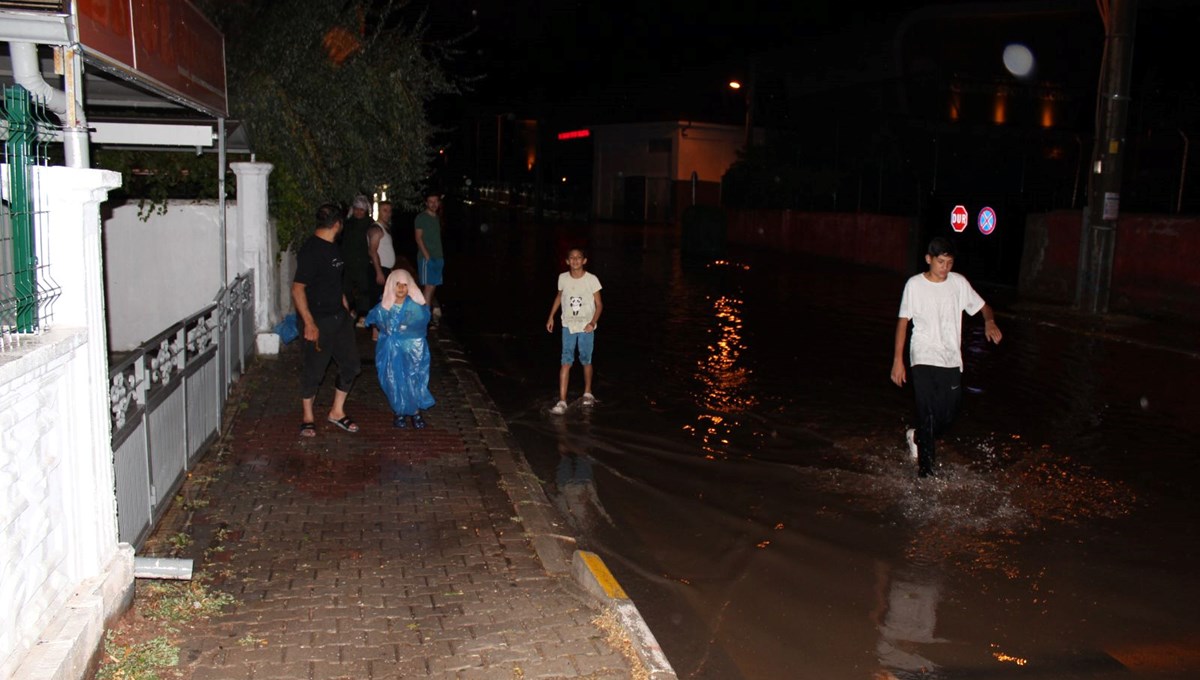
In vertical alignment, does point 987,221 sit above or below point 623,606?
above

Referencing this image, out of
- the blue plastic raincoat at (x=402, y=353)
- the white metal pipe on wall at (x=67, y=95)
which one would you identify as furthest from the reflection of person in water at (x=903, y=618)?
the white metal pipe on wall at (x=67, y=95)

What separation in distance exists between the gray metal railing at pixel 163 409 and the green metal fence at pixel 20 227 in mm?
880

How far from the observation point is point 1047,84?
3656cm

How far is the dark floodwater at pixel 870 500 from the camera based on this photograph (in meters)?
5.00

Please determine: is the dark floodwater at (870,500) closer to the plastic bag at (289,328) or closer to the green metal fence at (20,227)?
the plastic bag at (289,328)

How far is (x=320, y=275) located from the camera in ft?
26.1

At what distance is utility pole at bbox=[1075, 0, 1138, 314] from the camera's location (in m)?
15.7

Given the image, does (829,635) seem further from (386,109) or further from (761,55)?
(761,55)

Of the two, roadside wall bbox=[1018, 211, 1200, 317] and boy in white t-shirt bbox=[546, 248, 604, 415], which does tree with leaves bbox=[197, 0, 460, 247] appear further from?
roadside wall bbox=[1018, 211, 1200, 317]

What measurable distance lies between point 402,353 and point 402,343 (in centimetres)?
9

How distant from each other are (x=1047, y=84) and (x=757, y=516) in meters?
35.2

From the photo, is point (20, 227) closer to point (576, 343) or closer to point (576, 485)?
point (576, 485)


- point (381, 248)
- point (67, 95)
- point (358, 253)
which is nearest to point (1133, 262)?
point (381, 248)

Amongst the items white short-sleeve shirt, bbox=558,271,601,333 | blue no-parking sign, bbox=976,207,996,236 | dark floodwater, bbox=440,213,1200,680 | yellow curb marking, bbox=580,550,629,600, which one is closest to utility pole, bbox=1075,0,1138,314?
dark floodwater, bbox=440,213,1200,680
